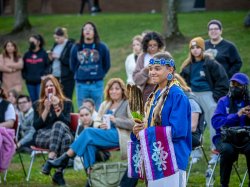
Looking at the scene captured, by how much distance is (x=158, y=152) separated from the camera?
7512mm

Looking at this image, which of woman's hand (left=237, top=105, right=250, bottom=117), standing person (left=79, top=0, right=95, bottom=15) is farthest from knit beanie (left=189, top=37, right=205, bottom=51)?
standing person (left=79, top=0, right=95, bottom=15)

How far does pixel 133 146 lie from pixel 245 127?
1.87 m

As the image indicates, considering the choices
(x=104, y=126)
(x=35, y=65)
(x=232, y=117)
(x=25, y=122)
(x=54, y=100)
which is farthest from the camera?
(x=35, y=65)

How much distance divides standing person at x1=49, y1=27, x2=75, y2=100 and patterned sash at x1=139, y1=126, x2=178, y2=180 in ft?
23.9

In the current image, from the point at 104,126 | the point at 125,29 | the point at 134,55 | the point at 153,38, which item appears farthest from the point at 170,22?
the point at 104,126

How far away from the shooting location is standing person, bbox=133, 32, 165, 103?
10.5m

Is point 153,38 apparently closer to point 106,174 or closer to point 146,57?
point 146,57

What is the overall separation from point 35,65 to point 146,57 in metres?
4.49

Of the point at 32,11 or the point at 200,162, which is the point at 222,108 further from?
the point at 32,11

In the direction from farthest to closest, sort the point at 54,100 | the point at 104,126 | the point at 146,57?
the point at 54,100
the point at 146,57
the point at 104,126

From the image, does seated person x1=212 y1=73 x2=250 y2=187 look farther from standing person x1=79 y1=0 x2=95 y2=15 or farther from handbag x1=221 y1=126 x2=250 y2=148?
standing person x1=79 y1=0 x2=95 y2=15

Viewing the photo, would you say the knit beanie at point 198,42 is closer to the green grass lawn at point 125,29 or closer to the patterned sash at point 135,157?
the green grass lawn at point 125,29

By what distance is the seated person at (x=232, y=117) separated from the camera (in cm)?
961

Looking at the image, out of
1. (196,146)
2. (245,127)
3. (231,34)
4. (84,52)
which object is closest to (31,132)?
(84,52)
